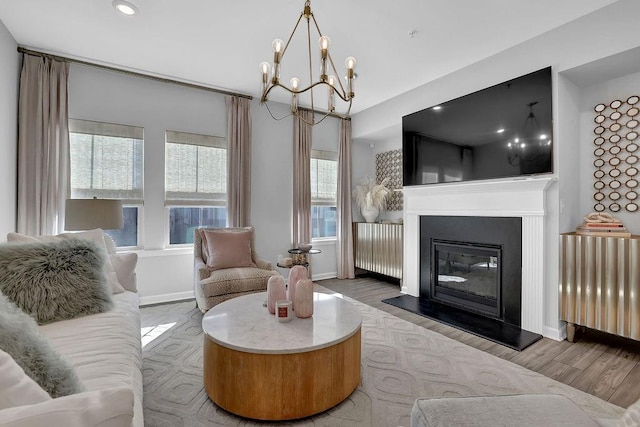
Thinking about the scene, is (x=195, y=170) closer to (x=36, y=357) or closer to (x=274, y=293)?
(x=274, y=293)

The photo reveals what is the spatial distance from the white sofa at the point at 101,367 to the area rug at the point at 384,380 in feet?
1.45

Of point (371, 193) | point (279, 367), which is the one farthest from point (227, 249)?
point (371, 193)

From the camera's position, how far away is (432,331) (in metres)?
2.80

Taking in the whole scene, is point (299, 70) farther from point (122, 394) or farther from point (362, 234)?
point (122, 394)

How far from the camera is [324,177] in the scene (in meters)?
4.98

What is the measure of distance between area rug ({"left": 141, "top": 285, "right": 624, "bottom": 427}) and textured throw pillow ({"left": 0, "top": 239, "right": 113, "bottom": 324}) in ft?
2.24

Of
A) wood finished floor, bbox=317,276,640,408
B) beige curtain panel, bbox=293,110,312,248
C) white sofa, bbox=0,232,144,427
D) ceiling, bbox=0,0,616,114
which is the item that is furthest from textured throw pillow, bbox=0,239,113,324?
beige curtain panel, bbox=293,110,312,248

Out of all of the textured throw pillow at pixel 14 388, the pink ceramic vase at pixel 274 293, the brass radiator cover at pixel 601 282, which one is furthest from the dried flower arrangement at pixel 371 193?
the textured throw pillow at pixel 14 388

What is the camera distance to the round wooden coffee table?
153cm

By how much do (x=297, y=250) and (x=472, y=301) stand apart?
7.30 feet

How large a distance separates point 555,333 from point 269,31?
3.72 meters

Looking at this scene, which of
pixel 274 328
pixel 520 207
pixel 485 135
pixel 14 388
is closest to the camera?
pixel 14 388

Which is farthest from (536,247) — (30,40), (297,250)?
(30,40)

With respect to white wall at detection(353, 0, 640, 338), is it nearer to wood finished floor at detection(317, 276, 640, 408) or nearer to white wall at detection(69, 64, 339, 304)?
wood finished floor at detection(317, 276, 640, 408)
